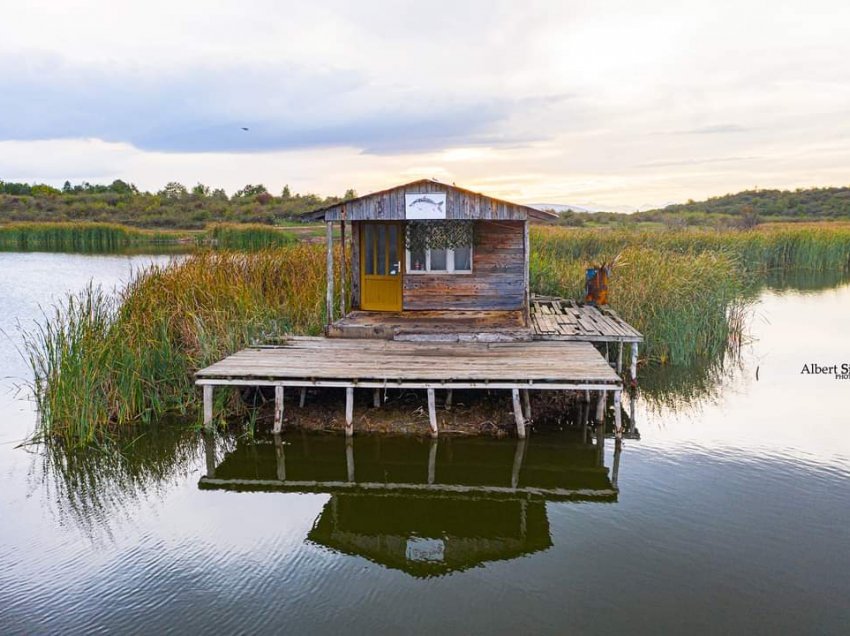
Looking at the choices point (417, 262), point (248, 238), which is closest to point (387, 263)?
point (417, 262)

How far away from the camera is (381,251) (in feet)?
42.7

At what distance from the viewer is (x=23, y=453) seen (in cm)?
860

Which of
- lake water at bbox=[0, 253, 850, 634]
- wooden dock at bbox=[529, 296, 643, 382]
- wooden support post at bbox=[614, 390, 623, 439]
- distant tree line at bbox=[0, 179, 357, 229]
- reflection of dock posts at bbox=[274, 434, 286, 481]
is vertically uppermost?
distant tree line at bbox=[0, 179, 357, 229]

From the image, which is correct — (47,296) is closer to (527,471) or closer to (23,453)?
(23,453)

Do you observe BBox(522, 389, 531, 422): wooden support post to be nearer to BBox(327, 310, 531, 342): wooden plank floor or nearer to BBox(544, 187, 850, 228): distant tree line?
BBox(327, 310, 531, 342): wooden plank floor

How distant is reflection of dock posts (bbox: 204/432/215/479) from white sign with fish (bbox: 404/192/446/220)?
4499 mm

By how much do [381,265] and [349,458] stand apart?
5.26m

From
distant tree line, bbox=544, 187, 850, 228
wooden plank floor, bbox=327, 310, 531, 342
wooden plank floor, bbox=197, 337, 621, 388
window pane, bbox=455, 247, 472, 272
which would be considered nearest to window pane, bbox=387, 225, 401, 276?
wooden plank floor, bbox=327, 310, 531, 342

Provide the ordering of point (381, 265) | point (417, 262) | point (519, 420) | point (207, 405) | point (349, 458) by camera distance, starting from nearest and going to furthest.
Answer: point (349, 458)
point (519, 420)
point (207, 405)
point (417, 262)
point (381, 265)

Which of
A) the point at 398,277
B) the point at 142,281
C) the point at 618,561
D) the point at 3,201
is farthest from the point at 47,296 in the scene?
the point at 3,201

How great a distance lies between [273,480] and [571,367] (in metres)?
3.92

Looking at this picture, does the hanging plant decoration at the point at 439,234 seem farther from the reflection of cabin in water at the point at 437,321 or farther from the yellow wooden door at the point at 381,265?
the yellow wooden door at the point at 381,265

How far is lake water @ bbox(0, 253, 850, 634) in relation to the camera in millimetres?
5309

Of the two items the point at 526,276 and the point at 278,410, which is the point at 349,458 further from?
the point at 526,276
